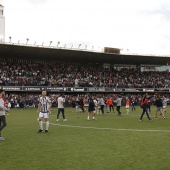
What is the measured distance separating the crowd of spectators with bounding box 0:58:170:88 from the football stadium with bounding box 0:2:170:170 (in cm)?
16

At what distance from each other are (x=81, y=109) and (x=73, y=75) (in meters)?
18.1

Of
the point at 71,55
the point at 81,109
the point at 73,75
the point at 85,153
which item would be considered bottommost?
the point at 81,109

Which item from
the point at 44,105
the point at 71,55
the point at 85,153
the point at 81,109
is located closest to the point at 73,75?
the point at 71,55

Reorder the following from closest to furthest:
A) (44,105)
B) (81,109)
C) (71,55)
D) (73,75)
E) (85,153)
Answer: (85,153) < (44,105) < (81,109) < (71,55) < (73,75)

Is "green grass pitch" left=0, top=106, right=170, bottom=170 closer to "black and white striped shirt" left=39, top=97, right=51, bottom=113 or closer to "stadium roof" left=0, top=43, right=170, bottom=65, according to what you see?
"black and white striped shirt" left=39, top=97, right=51, bottom=113

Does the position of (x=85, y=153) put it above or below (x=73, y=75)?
below

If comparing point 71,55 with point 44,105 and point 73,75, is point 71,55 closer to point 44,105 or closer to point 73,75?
point 73,75

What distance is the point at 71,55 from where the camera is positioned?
53.9 metres

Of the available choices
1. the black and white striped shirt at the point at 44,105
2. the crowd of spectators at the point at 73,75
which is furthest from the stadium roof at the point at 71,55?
the black and white striped shirt at the point at 44,105

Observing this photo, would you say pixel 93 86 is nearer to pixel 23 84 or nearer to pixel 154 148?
pixel 23 84

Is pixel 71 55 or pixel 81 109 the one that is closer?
pixel 81 109

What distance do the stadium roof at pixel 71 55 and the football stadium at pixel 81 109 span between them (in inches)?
6.0

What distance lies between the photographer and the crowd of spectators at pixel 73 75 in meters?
49.0

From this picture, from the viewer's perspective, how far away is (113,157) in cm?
898
